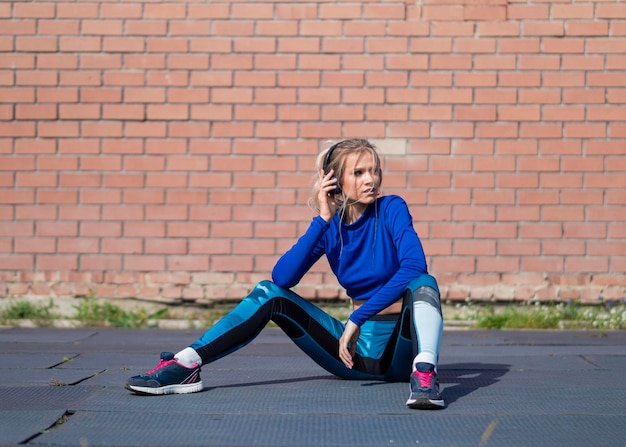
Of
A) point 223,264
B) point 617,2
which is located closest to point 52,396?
point 223,264

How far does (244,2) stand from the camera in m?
7.87

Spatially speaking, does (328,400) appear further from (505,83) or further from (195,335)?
(505,83)

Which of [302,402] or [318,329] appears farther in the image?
[318,329]

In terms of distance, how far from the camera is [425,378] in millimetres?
3863

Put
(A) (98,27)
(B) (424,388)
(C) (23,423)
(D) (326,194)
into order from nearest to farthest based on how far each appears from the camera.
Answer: (C) (23,423), (B) (424,388), (D) (326,194), (A) (98,27)

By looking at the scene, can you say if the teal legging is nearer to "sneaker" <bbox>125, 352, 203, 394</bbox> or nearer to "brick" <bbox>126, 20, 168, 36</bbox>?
"sneaker" <bbox>125, 352, 203, 394</bbox>

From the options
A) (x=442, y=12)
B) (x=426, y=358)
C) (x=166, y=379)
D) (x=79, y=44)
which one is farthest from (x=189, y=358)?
(x=442, y=12)

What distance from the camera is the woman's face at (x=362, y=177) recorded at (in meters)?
4.29

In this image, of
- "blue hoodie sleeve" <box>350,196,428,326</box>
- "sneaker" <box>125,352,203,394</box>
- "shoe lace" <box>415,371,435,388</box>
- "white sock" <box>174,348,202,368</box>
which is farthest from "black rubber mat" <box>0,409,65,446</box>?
"shoe lace" <box>415,371,435,388</box>

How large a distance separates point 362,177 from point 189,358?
1.16 m

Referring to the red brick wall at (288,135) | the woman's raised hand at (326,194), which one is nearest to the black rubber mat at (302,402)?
the woman's raised hand at (326,194)

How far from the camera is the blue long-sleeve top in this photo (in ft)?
13.9

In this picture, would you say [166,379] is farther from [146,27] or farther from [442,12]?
[442,12]

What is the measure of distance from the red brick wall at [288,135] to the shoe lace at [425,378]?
3.93m
